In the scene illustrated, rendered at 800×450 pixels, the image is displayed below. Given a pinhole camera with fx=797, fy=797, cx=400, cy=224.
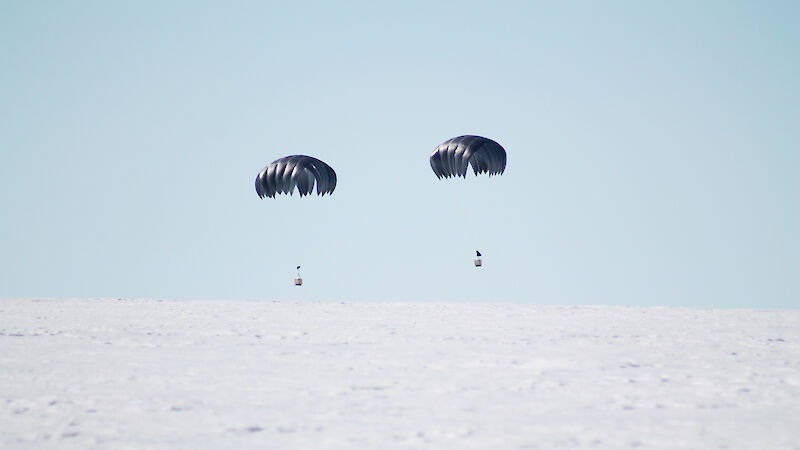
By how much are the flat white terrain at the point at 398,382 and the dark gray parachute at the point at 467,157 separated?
1171 cm

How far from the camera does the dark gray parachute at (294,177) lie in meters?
32.5

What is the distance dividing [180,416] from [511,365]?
543cm

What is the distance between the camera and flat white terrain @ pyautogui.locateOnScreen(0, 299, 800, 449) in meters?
8.09

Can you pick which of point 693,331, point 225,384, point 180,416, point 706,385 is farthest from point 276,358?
point 693,331

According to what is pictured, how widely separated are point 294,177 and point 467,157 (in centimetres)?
713

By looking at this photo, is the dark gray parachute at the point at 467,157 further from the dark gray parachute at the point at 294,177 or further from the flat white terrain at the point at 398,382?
the flat white terrain at the point at 398,382

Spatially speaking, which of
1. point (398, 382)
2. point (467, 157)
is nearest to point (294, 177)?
point (467, 157)

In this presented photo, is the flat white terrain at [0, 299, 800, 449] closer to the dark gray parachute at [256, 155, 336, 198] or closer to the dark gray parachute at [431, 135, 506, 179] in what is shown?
the dark gray parachute at [431, 135, 506, 179]

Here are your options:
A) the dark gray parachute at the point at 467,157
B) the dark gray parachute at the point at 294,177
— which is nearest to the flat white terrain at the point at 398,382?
the dark gray parachute at the point at 467,157

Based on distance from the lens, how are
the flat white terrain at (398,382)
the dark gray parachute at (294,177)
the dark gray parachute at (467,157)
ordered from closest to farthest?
the flat white terrain at (398,382) → the dark gray parachute at (467,157) → the dark gray parachute at (294,177)

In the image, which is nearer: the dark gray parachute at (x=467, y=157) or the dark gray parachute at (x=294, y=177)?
the dark gray parachute at (x=467, y=157)

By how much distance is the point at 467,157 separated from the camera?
30.8m

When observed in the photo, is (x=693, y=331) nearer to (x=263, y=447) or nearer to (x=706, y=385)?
(x=706, y=385)

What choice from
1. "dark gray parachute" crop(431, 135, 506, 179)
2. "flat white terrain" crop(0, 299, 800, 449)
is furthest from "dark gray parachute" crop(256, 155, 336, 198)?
"flat white terrain" crop(0, 299, 800, 449)
